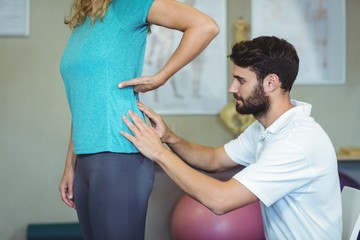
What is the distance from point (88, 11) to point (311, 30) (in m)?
2.14

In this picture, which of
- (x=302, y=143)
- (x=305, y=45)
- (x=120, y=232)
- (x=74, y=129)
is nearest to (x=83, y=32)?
(x=74, y=129)

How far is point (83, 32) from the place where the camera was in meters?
1.32

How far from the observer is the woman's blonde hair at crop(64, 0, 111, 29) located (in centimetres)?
128

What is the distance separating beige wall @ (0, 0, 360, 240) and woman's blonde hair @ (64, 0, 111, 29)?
1.76m

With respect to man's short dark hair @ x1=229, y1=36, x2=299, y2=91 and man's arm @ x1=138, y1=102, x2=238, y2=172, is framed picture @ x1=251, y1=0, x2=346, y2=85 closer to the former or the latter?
man's arm @ x1=138, y1=102, x2=238, y2=172

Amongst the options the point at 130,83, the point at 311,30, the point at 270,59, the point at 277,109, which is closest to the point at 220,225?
the point at 277,109

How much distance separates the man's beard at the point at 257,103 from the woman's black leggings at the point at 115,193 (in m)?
0.46

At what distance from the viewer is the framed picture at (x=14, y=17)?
3020 millimetres

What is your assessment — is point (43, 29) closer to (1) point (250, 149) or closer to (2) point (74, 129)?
(1) point (250, 149)

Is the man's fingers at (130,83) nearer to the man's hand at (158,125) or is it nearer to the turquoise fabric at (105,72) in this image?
the turquoise fabric at (105,72)

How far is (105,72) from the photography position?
49.8 inches

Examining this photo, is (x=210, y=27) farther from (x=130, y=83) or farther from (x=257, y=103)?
(x=257, y=103)

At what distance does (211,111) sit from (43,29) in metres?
1.09

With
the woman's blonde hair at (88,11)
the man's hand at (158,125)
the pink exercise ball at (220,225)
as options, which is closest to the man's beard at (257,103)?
the man's hand at (158,125)
